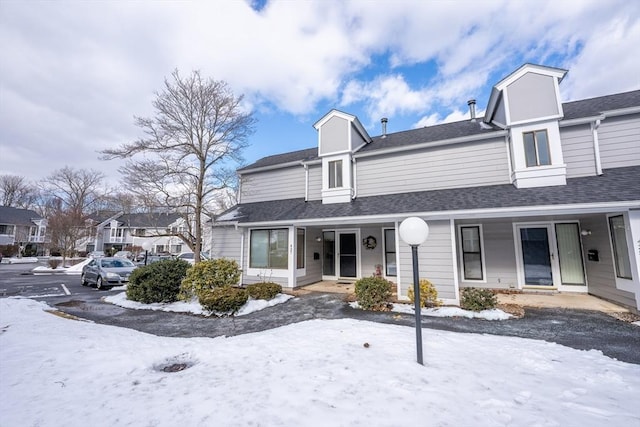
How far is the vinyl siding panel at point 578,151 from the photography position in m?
7.59

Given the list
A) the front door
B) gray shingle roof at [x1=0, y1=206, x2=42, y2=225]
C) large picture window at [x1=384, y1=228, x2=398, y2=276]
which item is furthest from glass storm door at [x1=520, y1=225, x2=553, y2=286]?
gray shingle roof at [x1=0, y1=206, x2=42, y2=225]

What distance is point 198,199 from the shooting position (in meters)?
10.5

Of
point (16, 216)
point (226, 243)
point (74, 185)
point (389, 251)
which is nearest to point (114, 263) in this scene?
point (226, 243)

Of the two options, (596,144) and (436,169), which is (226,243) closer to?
(436,169)

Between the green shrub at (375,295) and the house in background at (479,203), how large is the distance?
0.96 meters

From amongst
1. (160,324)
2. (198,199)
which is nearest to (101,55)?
(198,199)

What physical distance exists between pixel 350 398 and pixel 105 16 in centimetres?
1128

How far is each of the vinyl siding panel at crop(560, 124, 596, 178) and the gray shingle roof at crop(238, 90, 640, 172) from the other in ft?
1.53

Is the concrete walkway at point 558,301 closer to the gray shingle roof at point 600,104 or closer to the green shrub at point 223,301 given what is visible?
the green shrub at point 223,301

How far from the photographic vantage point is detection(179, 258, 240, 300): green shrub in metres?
8.01

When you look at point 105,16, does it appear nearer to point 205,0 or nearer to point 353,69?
point 205,0

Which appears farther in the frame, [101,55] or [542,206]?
[101,55]

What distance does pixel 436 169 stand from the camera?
933cm

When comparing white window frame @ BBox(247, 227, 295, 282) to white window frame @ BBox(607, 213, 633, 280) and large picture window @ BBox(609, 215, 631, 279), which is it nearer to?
white window frame @ BBox(607, 213, 633, 280)
